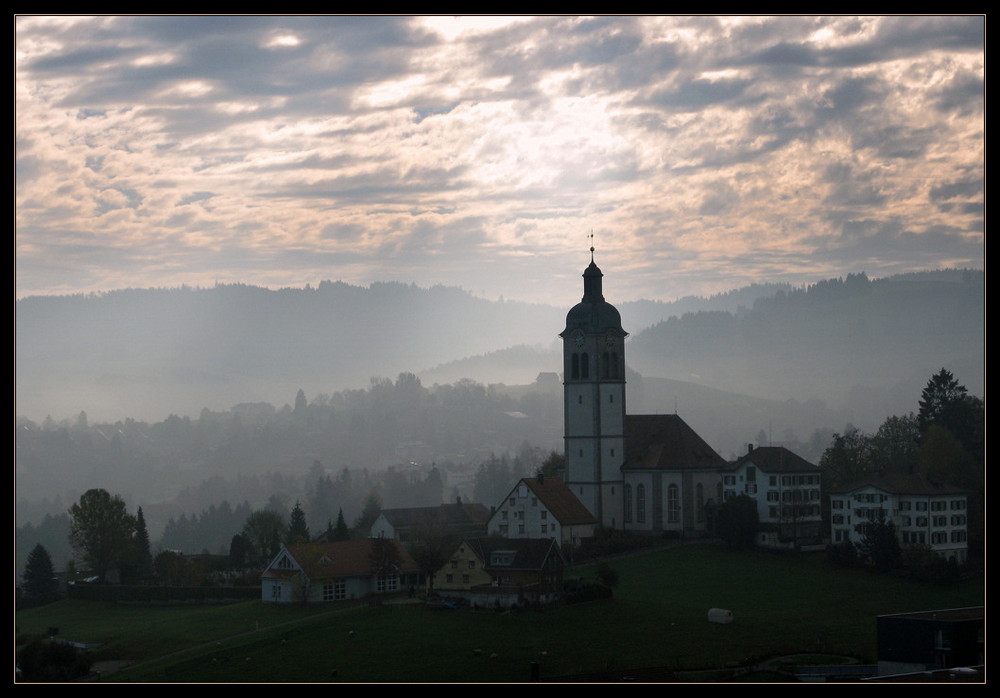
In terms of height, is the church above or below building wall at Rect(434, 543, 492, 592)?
above

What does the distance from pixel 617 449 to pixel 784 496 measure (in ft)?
46.7

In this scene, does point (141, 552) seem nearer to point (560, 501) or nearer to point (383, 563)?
point (383, 563)

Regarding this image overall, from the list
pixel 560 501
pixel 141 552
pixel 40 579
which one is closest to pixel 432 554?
pixel 560 501

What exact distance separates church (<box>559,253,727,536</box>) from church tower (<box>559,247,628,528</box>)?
0.07 meters

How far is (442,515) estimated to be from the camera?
138 metres

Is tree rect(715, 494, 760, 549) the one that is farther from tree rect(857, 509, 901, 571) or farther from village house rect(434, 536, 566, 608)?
village house rect(434, 536, 566, 608)

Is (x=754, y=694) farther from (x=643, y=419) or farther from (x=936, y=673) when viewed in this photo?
(x=643, y=419)

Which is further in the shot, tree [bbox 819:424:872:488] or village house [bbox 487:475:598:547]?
tree [bbox 819:424:872:488]

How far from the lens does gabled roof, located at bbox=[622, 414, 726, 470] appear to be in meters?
101

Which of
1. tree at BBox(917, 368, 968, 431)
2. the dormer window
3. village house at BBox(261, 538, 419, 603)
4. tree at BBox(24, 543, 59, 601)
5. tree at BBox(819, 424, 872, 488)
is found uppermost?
tree at BBox(917, 368, 968, 431)

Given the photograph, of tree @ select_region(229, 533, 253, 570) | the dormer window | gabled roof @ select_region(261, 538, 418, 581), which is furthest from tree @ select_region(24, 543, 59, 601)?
the dormer window

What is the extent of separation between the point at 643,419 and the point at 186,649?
45.5 metres

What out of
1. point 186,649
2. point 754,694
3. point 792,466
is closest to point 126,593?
point 186,649

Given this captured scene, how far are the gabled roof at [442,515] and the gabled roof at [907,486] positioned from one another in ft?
174
